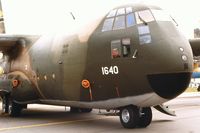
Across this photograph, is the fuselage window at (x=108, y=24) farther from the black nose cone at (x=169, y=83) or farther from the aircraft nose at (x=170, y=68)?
the black nose cone at (x=169, y=83)

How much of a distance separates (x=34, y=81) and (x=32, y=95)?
0.65 m

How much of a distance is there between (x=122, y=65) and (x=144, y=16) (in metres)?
1.73

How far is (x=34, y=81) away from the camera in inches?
623

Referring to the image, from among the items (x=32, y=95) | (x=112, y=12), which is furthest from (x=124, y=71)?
(x=32, y=95)

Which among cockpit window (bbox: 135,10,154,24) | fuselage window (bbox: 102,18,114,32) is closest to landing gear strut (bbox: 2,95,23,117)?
fuselage window (bbox: 102,18,114,32)

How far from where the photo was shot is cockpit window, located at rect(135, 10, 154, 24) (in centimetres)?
1171

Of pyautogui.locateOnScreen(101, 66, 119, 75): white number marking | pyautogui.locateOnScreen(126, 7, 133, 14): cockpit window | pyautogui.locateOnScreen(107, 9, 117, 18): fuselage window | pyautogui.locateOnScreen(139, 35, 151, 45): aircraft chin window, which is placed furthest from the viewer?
pyautogui.locateOnScreen(107, 9, 117, 18): fuselage window

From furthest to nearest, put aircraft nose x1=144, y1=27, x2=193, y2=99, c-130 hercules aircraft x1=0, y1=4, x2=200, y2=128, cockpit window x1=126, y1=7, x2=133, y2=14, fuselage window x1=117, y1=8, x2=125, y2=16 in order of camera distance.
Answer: fuselage window x1=117, y1=8, x2=125, y2=16 < cockpit window x1=126, y1=7, x2=133, y2=14 < c-130 hercules aircraft x1=0, y1=4, x2=200, y2=128 < aircraft nose x1=144, y1=27, x2=193, y2=99

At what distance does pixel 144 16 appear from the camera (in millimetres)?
11875

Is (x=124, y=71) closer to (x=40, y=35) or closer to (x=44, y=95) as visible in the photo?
(x=44, y=95)

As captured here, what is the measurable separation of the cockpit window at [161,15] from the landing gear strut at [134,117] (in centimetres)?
293

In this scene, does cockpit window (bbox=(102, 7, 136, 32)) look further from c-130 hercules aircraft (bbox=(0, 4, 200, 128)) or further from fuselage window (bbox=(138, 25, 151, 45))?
fuselage window (bbox=(138, 25, 151, 45))

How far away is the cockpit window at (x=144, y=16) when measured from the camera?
1171 cm

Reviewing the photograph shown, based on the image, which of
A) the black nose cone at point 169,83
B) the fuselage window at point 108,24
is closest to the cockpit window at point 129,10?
the fuselage window at point 108,24
